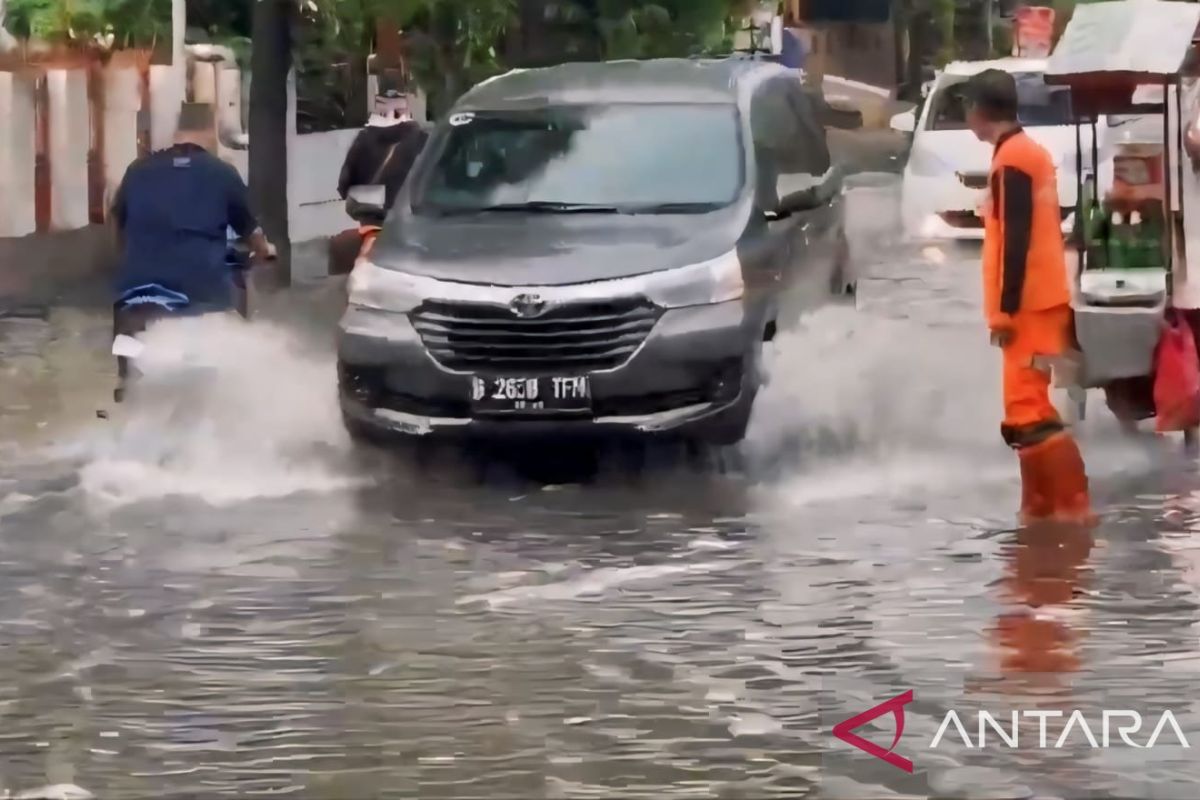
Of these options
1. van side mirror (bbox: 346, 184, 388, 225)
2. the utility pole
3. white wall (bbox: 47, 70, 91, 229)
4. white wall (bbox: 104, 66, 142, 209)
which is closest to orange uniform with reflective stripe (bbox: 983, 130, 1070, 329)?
van side mirror (bbox: 346, 184, 388, 225)

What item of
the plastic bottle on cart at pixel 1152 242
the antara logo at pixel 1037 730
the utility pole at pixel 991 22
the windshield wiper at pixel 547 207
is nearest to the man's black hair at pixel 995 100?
the plastic bottle on cart at pixel 1152 242

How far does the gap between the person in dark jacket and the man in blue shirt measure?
208 cm

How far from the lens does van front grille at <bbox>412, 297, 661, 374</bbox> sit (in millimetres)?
10016

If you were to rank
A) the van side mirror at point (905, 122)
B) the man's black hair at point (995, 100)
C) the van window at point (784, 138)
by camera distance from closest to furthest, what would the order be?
1. the man's black hair at point (995, 100)
2. the van window at point (784, 138)
3. the van side mirror at point (905, 122)

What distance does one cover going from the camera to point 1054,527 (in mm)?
9180

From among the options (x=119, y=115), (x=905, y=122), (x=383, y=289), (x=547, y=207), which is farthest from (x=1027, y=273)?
(x=119, y=115)

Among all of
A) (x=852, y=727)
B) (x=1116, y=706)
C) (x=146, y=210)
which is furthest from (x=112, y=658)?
(x=146, y=210)

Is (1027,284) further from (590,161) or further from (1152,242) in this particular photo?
(590,161)

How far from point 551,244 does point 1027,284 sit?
2417mm

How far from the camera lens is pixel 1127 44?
1082 cm

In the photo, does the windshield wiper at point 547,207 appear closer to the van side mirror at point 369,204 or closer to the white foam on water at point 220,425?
the van side mirror at point 369,204

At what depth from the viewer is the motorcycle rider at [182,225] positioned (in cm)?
1123

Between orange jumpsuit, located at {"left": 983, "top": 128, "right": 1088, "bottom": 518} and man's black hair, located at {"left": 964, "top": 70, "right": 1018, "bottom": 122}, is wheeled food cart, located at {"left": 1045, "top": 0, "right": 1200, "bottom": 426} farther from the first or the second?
man's black hair, located at {"left": 964, "top": 70, "right": 1018, "bottom": 122}

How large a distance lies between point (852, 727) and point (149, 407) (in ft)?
19.2
